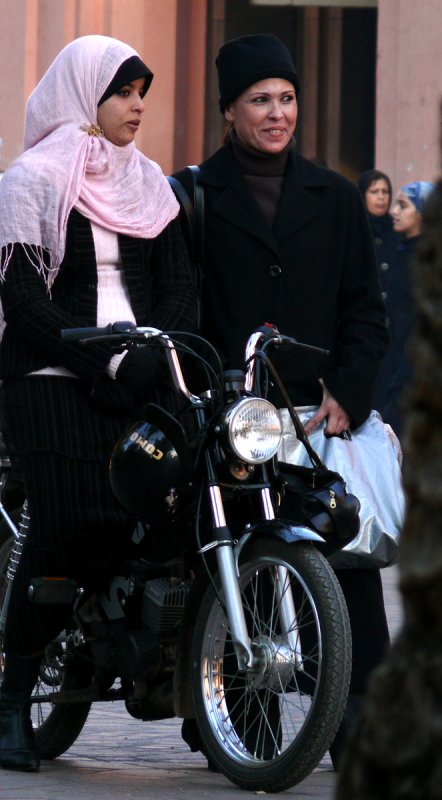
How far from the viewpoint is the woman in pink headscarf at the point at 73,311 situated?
187 inches

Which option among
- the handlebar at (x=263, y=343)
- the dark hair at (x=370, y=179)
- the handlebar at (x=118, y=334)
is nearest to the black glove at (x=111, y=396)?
the handlebar at (x=118, y=334)

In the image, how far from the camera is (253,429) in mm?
4418

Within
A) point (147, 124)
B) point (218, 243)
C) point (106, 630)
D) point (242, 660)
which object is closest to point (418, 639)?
point (242, 660)

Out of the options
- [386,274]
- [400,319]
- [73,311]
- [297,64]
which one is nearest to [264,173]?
[73,311]

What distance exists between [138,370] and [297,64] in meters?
14.0

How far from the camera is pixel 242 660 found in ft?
14.3

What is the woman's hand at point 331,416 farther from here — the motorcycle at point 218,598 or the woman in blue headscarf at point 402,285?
the woman in blue headscarf at point 402,285

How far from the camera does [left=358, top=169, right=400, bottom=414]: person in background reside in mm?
12477

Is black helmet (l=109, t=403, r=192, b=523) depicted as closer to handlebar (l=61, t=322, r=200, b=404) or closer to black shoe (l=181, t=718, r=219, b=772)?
handlebar (l=61, t=322, r=200, b=404)

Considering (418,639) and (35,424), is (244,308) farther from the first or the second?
(418,639)

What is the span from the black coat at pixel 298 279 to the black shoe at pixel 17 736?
1095 millimetres

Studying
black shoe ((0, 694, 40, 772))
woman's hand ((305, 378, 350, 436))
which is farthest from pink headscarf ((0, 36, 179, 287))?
black shoe ((0, 694, 40, 772))

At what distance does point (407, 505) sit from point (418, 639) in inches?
4.3

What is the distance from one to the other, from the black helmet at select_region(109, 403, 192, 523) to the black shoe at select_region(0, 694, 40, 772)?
28.6 inches
